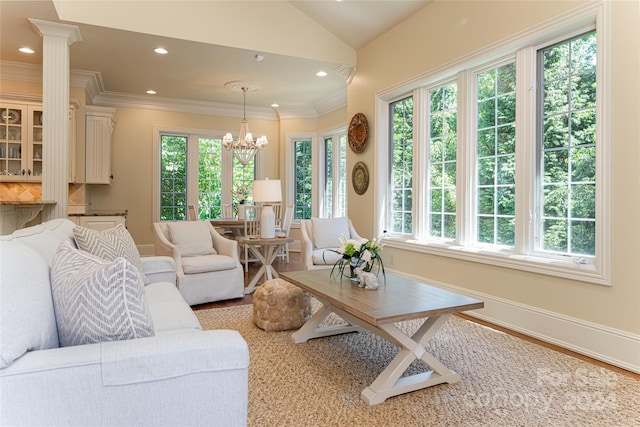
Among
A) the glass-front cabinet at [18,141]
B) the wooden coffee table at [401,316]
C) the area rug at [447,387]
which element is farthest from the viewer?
the glass-front cabinet at [18,141]

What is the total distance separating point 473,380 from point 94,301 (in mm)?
2092

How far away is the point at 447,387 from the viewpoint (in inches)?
89.7

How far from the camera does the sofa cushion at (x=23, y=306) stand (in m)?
1.13

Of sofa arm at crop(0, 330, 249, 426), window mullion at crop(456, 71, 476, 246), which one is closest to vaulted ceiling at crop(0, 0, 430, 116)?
window mullion at crop(456, 71, 476, 246)

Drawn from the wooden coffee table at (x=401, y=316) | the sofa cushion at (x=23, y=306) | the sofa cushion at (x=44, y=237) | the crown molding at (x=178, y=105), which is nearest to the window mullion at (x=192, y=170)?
the crown molding at (x=178, y=105)

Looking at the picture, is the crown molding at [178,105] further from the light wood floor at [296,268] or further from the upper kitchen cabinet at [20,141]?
the light wood floor at [296,268]

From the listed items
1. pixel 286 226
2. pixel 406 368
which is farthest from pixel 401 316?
pixel 286 226

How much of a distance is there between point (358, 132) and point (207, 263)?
2.73 meters

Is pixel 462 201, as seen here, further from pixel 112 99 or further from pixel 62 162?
pixel 112 99

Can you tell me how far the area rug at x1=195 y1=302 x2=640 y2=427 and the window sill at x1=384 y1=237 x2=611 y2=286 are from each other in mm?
566

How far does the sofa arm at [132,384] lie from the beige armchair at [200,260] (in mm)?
2864

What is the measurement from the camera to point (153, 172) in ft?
23.8

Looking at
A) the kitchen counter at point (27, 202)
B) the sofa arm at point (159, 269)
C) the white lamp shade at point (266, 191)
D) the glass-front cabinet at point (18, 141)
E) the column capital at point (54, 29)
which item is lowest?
the sofa arm at point (159, 269)

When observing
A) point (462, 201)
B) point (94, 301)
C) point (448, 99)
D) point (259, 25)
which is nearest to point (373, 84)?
point (448, 99)
